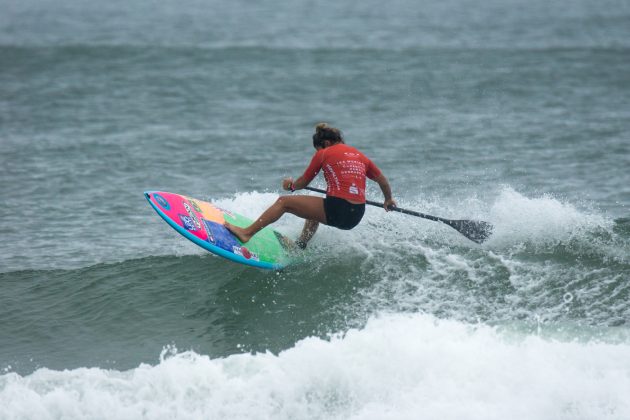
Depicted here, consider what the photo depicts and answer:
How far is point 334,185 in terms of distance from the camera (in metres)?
9.72

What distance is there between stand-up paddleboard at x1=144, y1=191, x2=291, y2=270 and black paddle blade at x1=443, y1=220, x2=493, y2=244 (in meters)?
2.03

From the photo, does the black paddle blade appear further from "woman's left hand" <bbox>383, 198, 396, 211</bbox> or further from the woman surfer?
the woman surfer

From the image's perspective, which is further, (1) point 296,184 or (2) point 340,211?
(1) point 296,184

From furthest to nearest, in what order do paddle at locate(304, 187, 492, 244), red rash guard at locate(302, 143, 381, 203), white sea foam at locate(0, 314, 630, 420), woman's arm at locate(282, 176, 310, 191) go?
1. paddle at locate(304, 187, 492, 244)
2. woman's arm at locate(282, 176, 310, 191)
3. red rash guard at locate(302, 143, 381, 203)
4. white sea foam at locate(0, 314, 630, 420)

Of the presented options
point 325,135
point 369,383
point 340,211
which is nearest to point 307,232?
point 340,211

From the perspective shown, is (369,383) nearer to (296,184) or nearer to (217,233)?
(296,184)

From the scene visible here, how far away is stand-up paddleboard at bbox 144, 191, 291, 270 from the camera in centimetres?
989

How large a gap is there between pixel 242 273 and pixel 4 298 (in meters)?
2.86

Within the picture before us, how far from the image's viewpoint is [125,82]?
2419 cm

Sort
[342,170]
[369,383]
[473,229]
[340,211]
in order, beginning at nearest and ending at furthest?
1. [369,383]
2. [342,170]
3. [340,211]
4. [473,229]

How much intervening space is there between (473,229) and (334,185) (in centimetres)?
Answer: 205

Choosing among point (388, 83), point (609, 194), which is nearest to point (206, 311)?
point (609, 194)

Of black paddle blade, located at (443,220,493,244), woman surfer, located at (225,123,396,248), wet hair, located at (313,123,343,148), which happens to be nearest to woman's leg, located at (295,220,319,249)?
woman surfer, located at (225,123,396,248)

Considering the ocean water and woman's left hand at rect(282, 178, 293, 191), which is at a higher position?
woman's left hand at rect(282, 178, 293, 191)
